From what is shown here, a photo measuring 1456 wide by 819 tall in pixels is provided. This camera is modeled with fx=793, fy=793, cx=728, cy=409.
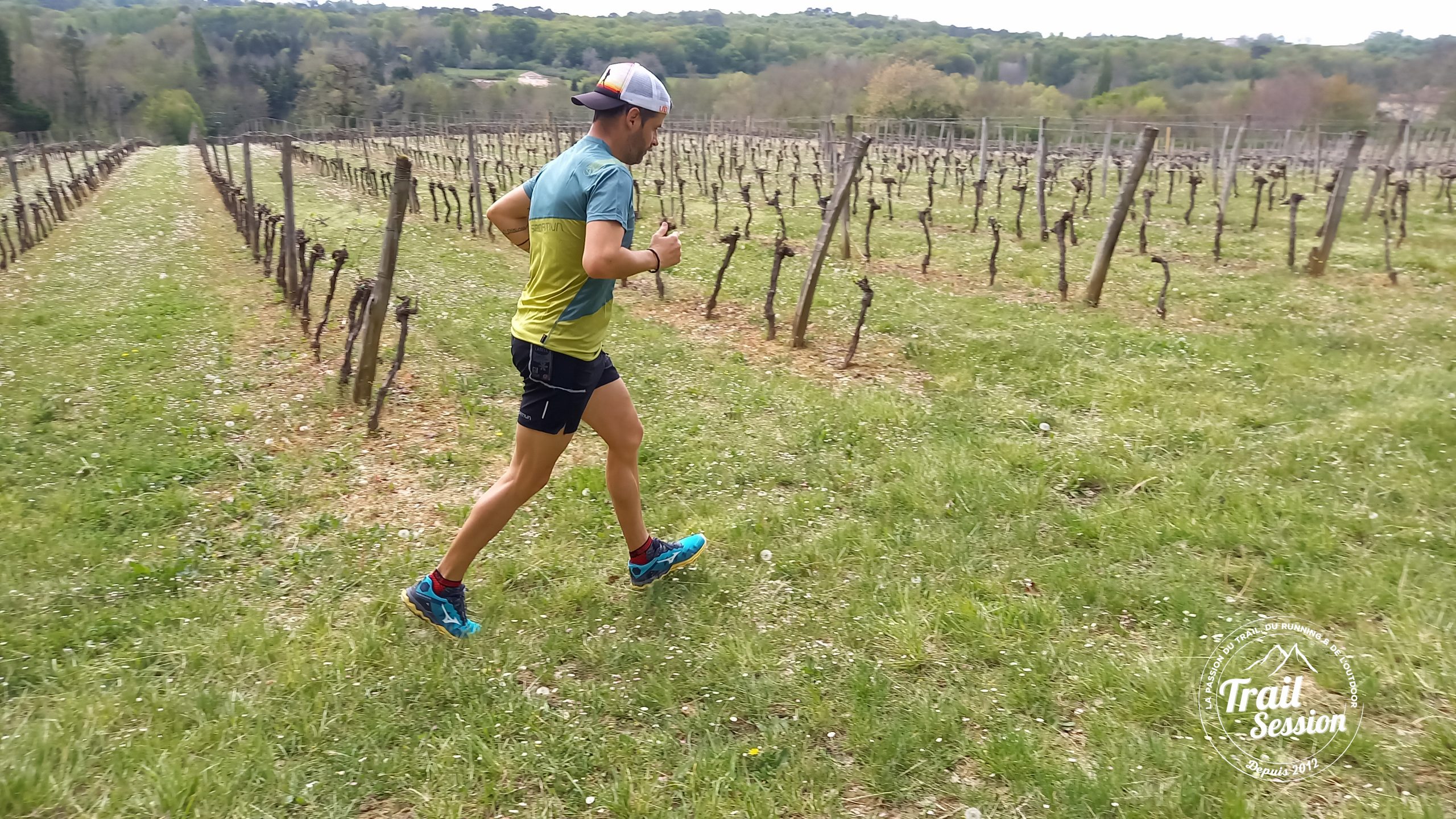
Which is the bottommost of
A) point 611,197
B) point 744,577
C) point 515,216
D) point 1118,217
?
point 744,577

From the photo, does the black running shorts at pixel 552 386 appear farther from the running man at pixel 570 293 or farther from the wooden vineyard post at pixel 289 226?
the wooden vineyard post at pixel 289 226

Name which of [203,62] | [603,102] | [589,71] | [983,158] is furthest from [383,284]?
[589,71]

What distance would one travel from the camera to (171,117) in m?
73.0

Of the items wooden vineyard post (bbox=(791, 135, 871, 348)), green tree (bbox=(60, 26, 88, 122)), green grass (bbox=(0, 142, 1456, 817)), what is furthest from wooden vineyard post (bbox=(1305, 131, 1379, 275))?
green tree (bbox=(60, 26, 88, 122))

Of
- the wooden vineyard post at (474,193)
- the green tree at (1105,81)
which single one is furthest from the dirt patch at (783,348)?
the green tree at (1105,81)

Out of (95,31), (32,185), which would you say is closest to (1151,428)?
(32,185)

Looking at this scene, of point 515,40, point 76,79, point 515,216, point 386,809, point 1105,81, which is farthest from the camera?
point 515,40

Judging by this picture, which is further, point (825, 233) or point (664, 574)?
point (825, 233)

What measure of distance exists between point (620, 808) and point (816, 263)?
6.43 meters

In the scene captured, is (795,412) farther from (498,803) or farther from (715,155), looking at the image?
(715,155)

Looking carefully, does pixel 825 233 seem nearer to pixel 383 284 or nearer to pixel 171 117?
pixel 383 284

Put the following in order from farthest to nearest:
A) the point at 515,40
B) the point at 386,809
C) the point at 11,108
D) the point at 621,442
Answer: the point at 515,40 → the point at 11,108 → the point at 621,442 → the point at 386,809

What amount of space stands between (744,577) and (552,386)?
157 cm

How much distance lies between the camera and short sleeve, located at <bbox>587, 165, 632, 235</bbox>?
9.74 ft
